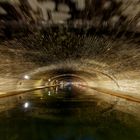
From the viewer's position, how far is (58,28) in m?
5.20

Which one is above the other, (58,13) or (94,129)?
(58,13)

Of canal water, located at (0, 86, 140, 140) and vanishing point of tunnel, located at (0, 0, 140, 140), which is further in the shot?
canal water, located at (0, 86, 140, 140)

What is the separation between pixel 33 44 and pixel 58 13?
7.18ft

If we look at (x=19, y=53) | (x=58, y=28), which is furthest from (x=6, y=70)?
(x=58, y=28)

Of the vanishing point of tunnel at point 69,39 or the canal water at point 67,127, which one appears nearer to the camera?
the vanishing point of tunnel at point 69,39

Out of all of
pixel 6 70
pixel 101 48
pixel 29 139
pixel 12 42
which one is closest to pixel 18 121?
pixel 29 139

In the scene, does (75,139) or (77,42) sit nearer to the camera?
(75,139)

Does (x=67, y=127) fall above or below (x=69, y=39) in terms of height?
below

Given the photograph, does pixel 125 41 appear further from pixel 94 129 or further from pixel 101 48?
pixel 94 129

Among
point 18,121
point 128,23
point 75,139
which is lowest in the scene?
point 75,139

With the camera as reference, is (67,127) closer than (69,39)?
Yes

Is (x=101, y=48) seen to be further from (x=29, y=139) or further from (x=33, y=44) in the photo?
(x=29, y=139)

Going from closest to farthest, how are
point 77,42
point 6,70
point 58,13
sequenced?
point 58,13, point 77,42, point 6,70

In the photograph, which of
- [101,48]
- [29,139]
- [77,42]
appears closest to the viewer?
[29,139]
